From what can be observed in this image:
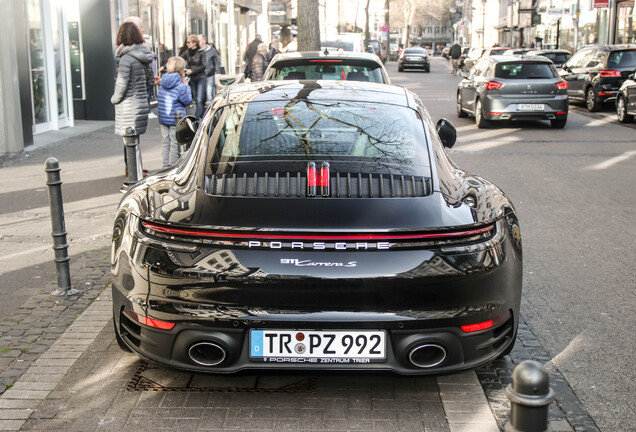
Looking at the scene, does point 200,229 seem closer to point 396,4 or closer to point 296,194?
point 296,194

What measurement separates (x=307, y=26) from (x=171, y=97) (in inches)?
408

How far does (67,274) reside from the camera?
19.1 ft

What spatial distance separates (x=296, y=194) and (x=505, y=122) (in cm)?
1611

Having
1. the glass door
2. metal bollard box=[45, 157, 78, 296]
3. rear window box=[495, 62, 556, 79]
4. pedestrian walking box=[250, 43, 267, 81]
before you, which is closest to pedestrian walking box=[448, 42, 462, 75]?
pedestrian walking box=[250, 43, 267, 81]

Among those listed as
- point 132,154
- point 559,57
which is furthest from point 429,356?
point 559,57

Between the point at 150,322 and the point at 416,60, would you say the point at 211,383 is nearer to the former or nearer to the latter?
the point at 150,322

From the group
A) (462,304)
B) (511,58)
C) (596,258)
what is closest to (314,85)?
(462,304)

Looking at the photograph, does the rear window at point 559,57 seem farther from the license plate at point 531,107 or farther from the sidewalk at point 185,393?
the sidewalk at point 185,393

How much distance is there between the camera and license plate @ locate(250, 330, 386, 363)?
3.67m

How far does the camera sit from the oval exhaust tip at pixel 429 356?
12.3 ft

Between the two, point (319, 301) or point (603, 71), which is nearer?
point (319, 301)

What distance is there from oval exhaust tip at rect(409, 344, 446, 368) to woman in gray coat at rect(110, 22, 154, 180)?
23.3 feet

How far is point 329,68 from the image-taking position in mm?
9828

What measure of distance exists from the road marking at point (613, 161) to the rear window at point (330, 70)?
4.25 meters
